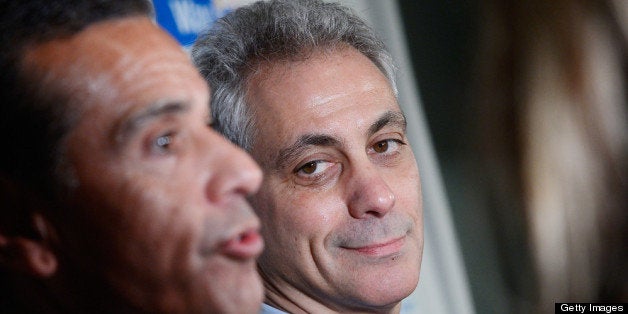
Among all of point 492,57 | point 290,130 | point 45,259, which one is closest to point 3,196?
point 45,259

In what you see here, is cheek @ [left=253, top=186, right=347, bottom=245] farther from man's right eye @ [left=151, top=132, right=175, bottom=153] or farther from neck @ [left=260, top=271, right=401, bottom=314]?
man's right eye @ [left=151, top=132, right=175, bottom=153]

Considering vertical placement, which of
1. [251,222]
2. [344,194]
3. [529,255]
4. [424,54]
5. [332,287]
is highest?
[251,222]

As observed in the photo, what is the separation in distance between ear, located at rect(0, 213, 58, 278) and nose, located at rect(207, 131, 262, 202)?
10cm

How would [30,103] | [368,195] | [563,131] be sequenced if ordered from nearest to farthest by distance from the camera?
1. [30,103]
2. [368,195]
3. [563,131]

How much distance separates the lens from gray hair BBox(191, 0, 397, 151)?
86 cm

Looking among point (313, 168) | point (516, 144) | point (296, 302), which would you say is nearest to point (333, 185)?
point (313, 168)

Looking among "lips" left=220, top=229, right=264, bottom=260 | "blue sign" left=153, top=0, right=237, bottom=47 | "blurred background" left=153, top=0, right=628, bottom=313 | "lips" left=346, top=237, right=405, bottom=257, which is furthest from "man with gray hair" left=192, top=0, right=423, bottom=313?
"blurred background" left=153, top=0, right=628, bottom=313

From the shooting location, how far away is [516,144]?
166 cm

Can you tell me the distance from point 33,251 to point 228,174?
12 centimetres

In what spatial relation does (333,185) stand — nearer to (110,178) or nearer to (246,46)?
(246,46)

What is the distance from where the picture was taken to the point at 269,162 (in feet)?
2.84

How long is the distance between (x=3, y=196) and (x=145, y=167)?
81mm

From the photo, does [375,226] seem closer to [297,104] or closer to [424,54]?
[297,104]

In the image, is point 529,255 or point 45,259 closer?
point 45,259
